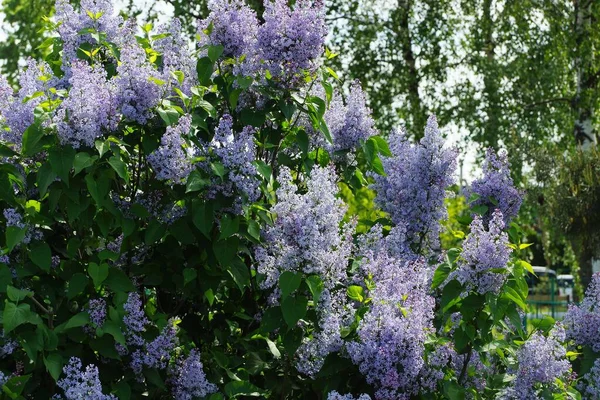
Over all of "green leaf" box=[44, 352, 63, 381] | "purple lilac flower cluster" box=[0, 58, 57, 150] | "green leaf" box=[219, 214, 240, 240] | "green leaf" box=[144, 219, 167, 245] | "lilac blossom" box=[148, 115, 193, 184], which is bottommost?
"green leaf" box=[44, 352, 63, 381]

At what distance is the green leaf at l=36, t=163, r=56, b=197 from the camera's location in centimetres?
331

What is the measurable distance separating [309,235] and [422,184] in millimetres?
1162

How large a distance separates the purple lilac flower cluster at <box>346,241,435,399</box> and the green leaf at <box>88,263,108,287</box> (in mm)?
971

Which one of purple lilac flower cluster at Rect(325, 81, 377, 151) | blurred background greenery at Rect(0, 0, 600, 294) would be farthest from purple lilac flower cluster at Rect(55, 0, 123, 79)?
blurred background greenery at Rect(0, 0, 600, 294)

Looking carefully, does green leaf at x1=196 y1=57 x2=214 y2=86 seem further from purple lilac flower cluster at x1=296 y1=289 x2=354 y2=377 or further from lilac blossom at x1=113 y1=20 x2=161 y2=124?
purple lilac flower cluster at x1=296 y1=289 x2=354 y2=377

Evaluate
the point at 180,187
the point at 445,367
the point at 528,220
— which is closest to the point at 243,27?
the point at 180,187

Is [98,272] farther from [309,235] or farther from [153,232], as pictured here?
[309,235]

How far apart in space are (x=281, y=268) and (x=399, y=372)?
0.61 meters

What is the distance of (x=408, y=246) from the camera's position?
4.42m

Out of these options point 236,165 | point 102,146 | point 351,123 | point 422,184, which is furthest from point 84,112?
A: point 422,184

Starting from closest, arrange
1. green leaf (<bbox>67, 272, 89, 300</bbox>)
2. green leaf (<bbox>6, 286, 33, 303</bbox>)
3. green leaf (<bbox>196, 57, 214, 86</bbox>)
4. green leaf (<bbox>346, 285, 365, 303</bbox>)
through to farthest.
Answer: green leaf (<bbox>6, 286, 33, 303</bbox>) → green leaf (<bbox>67, 272, 89, 300</bbox>) → green leaf (<bbox>346, 285, 365, 303</bbox>) → green leaf (<bbox>196, 57, 214, 86</bbox>)

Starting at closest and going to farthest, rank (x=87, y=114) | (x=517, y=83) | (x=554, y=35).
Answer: (x=87, y=114)
(x=554, y=35)
(x=517, y=83)

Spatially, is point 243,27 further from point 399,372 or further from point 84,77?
point 399,372

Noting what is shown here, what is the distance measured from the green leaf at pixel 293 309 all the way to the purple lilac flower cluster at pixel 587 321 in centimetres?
168
